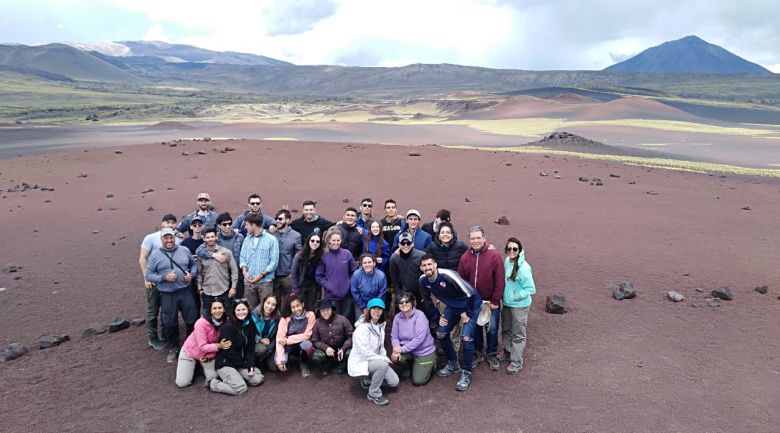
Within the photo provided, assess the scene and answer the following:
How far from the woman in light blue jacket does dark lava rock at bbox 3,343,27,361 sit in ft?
19.9

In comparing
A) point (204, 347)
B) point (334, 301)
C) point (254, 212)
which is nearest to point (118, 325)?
point (204, 347)

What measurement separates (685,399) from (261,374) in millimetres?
4586

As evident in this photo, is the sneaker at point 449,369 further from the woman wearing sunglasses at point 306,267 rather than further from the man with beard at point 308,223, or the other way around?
the man with beard at point 308,223

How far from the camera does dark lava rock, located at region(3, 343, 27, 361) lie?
6.44m

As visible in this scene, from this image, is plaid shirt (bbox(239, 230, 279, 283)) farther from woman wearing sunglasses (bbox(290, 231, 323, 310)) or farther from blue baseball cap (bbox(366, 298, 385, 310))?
blue baseball cap (bbox(366, 298, 385, 310))

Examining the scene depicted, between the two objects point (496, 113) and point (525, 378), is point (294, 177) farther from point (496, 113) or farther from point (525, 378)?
point (496, 113)

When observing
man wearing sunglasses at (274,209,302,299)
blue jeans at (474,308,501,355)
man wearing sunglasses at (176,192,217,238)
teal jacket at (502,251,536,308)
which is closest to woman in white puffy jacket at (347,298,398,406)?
blue jeans at (474,308,501,355)

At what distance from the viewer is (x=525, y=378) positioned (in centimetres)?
582

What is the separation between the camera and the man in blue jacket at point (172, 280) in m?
6.12

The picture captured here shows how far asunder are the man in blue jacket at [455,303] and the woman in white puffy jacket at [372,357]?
629 millimetres

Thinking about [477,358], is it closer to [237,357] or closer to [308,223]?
[237,357]

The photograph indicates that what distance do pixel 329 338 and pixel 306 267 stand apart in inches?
38.5

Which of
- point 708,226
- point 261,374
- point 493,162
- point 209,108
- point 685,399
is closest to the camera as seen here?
point 685,399

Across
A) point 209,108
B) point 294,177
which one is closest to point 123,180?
point 294,177
